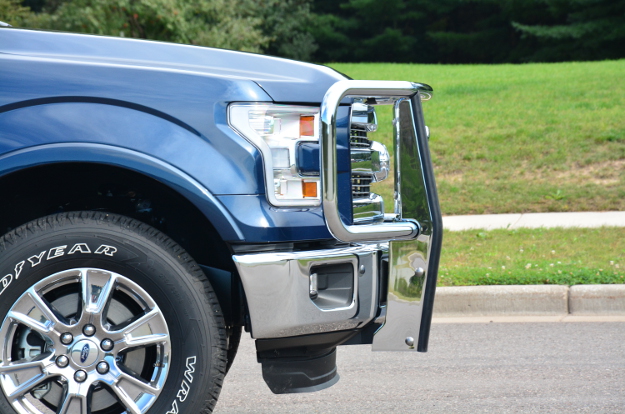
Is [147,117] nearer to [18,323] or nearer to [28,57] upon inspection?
[28,57]

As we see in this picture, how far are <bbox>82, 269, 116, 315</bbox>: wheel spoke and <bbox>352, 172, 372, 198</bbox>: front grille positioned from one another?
963 mm

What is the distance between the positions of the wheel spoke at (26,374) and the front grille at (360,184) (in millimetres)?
1295

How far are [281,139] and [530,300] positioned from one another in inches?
140

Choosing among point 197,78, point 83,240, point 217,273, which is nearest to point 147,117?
point 197,78

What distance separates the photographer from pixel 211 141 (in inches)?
102

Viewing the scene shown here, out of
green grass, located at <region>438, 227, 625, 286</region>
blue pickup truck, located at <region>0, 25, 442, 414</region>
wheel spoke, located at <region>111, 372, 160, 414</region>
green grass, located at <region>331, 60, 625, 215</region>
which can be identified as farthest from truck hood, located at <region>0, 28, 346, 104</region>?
green grass, located at <region>331, 60, 625, 215</region>

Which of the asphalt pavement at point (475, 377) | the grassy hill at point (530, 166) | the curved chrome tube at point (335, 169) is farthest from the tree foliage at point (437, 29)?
the curved chrome tube at point (335, 169)

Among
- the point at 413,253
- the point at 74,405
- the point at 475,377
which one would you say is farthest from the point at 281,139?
the point at 475,377

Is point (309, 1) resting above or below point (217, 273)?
below

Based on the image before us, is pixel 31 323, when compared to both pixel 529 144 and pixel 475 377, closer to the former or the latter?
pixel 475 377

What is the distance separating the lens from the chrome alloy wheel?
2.59m

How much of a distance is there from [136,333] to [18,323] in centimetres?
41

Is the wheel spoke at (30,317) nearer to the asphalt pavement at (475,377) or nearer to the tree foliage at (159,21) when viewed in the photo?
the asphalt pavement at (475,377)

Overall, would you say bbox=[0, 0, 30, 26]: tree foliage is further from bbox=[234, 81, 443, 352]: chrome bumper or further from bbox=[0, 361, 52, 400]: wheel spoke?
bbox=[234, 81, 443, 352]: chrome bumper
